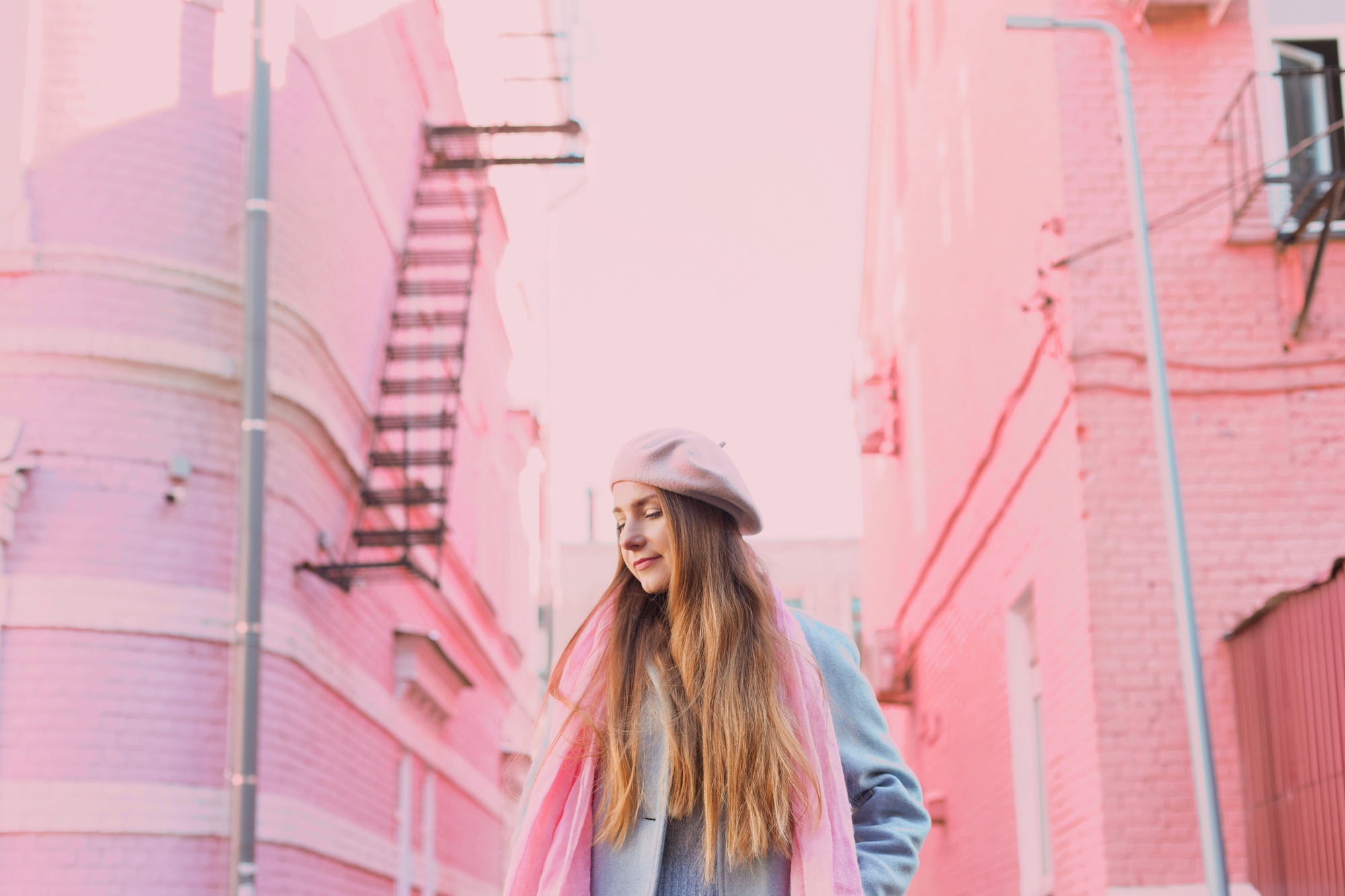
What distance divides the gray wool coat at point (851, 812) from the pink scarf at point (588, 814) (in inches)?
2.0

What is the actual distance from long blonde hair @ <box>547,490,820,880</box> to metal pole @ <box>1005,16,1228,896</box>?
6387 millimetres

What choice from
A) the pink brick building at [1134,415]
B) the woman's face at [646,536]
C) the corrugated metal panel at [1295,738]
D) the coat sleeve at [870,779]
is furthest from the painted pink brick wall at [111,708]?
the coat sleeve at [870,779]

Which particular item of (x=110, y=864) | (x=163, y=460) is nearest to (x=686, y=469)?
(x=110, y=864)

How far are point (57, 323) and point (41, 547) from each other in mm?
1405

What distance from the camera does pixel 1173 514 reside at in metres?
9.30

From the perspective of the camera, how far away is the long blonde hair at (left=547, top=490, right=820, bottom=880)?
3.01 meters

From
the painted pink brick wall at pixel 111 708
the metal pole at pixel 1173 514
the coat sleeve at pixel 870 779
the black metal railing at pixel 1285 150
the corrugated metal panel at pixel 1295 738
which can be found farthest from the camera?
the black metal railing at pixel 1285 150

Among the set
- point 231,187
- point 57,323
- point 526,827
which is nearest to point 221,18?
point 231,187

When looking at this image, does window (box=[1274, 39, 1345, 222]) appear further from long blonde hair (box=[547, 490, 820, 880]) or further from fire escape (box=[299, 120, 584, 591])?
long blonde hair (box=[547, 490, 820, 880])

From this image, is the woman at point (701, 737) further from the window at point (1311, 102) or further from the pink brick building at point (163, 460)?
the window at point (1311, 102)

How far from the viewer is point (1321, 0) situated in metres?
11.2

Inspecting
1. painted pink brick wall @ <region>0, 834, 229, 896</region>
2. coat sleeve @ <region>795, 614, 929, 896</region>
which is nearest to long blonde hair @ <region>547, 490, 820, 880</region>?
coat sleeve @ <region>795, 614, 929, 896</region>

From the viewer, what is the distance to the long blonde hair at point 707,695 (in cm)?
301

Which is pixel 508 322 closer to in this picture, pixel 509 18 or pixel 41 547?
pixel 509 18
